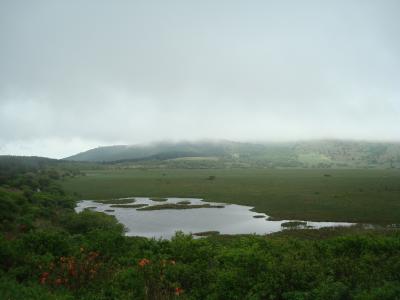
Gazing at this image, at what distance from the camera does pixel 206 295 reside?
604 inches

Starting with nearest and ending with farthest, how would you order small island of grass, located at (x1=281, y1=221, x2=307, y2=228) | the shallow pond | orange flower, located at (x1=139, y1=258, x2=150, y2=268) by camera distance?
orange flower, located at (x1=139, y1=258, x2=150, y2=268) < the shallow pond < small island of grass, located at (x1=281, y1=221, x2=307, y2=228)

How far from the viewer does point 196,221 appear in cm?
5772

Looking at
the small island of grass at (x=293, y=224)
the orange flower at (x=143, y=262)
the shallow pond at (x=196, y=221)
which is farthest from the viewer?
the small island of grass at (x=293, y=224)

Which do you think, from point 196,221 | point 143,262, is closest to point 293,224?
point 196,221

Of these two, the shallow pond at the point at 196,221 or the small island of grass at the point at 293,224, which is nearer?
the shallow pond at the point at 196,221

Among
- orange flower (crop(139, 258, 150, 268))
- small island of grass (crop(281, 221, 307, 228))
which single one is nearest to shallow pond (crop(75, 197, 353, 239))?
small island of grass (crop(281, 221, 307, 228))

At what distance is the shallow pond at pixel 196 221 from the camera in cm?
4993

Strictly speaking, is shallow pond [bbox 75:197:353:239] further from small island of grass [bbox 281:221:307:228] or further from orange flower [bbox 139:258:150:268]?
orange flower [bbox 139:258:150:268]

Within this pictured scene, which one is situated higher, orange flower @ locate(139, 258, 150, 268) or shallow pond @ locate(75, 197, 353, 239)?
orange flower @ locate(139, 258, 150, 268)

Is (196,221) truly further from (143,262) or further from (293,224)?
(143,262)

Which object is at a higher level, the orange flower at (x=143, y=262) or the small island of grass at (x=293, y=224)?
the orange flower at (x=143, y=262)

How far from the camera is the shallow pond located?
4993 cm

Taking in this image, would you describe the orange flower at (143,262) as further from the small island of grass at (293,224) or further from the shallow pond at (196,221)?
the small island of grass at (293,224)

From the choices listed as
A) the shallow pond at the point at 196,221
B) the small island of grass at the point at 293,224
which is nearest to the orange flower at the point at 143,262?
the shallow pond at the point at 196,221
